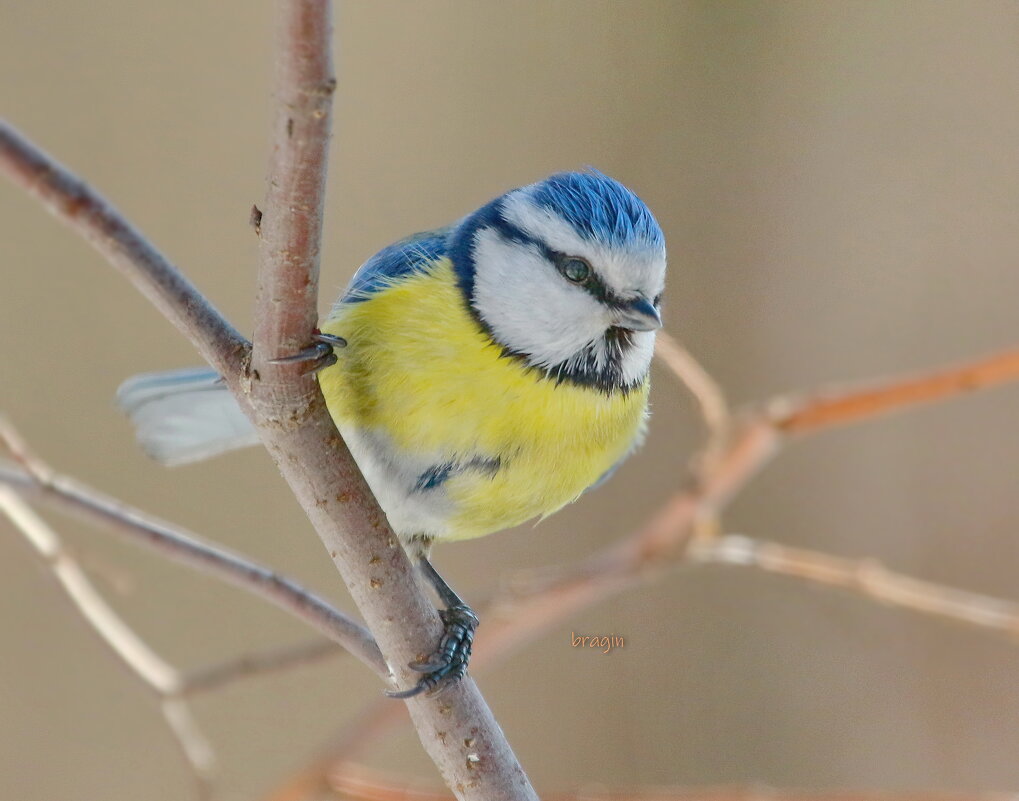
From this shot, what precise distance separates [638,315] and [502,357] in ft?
0.40

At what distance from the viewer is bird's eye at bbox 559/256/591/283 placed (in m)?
0.90

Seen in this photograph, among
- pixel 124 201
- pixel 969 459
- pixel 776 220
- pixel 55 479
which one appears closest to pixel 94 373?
pixel 124 201

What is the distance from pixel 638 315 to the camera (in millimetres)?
866

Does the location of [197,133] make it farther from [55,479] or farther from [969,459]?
[969,459]

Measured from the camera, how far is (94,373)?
200cm

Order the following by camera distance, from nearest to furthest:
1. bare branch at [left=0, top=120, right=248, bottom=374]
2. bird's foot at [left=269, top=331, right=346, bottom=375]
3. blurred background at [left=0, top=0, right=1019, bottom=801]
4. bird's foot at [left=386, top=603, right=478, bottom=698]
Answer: bare branch at [left=0, top=120, right=248, bottom=374]
bird's foot at [left=269, top=331, right=346, bottom=375]
bird's foot at [left=386, top=603, right=478, bottom=698]
blurred background at [left=0, top=0, right=1019, bottom=801]

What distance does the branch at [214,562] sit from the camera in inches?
30.9

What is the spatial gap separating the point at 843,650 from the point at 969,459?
46 cm

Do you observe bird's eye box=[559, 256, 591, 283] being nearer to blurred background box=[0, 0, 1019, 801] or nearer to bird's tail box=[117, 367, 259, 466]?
bird's tail box=[117, 367, 259, 466]

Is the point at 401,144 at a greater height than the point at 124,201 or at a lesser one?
greater

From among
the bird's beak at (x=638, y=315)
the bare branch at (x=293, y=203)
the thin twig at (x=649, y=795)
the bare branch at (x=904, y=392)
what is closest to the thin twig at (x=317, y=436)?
the bare branch at (x=293, y=203)

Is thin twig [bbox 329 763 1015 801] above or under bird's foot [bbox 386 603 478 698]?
under

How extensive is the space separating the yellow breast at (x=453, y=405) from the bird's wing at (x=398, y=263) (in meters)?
0.02

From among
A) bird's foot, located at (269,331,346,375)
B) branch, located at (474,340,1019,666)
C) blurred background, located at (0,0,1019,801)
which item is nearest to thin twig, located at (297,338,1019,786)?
branch, located at (474,340,1019,666)
